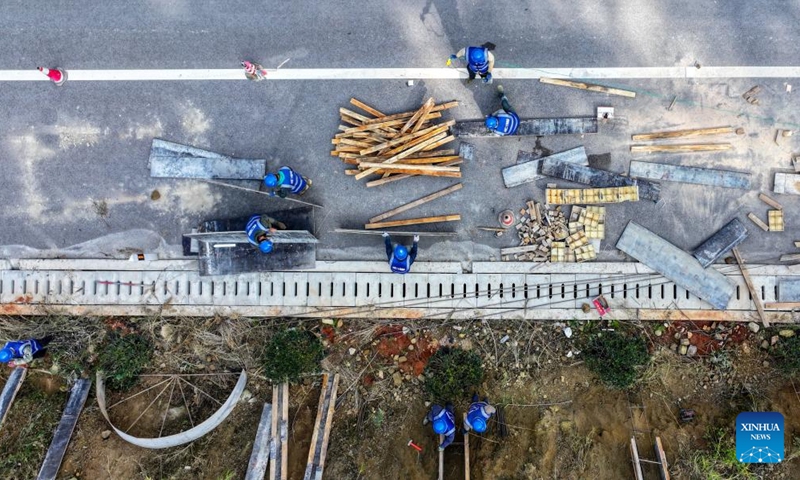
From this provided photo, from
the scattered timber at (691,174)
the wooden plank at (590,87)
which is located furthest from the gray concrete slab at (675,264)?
the wooden plank at (590,87)

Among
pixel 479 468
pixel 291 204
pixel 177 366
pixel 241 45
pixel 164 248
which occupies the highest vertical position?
pixel 241 45

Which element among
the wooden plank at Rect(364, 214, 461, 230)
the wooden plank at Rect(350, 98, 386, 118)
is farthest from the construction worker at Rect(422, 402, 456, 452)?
the wooden plank at Rect(350, 98, 386, 118)

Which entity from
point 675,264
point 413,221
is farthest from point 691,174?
point 413,221

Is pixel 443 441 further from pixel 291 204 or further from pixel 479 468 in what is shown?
pixel 291 204

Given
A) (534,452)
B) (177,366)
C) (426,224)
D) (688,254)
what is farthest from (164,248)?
(688,254)

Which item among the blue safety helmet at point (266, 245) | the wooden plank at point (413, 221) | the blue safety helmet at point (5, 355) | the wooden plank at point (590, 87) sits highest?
the wooden plank at point (590, 87)

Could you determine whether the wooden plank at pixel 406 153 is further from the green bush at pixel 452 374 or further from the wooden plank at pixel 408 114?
the green bush at pixel 452 374

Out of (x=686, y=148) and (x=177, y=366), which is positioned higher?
(x=686, y=148)
